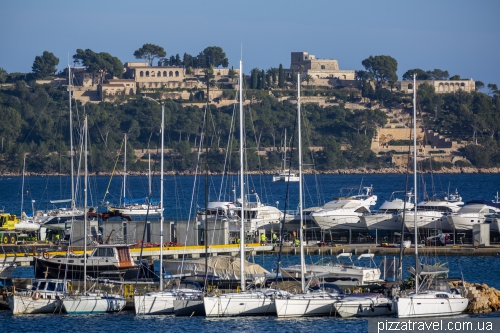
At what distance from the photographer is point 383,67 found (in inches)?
6796

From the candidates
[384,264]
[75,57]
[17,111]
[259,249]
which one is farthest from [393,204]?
[75,57]

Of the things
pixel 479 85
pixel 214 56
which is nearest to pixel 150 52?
pixel 214 56

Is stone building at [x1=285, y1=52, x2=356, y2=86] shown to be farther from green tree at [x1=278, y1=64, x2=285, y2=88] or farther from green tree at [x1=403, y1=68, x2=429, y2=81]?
green tree at [x1=403, y1=68, x2=429, y2=81]

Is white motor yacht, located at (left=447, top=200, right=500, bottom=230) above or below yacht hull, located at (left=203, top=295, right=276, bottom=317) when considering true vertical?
above

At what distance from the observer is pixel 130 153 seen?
5212 inches

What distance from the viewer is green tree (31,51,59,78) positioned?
167688 mm

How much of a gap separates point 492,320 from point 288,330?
4958 mm

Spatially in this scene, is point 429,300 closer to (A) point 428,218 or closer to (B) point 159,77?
(A) point 428,218

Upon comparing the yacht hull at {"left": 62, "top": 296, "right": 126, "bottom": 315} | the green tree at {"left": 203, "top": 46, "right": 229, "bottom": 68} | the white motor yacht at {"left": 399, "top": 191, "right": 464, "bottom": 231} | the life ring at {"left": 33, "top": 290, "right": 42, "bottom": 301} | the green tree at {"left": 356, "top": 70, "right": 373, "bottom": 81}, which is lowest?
the yacht hull at {"left": 62, "top": 296, "right": 126, "bottom": 315}

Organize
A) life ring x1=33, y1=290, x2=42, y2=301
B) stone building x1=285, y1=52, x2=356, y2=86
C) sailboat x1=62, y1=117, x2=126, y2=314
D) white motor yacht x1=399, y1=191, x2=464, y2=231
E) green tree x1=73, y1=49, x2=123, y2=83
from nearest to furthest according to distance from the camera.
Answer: sailboat x1=62, y1=117, x2=126, y2=314 → life ring x1=33, y1=290, x2=42, y2=301 → white motor yacht x1=399, y1=191, x2=464, y2=231 → green tree x1=73, y1=49, x2=123, y2=83 → stone building x1=285, y1=52, x2=356, y2=86

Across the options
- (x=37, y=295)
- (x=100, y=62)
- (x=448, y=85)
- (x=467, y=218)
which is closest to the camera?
(x=37, y=295)

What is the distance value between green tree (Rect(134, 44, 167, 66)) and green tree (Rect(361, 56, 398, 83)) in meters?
31.4

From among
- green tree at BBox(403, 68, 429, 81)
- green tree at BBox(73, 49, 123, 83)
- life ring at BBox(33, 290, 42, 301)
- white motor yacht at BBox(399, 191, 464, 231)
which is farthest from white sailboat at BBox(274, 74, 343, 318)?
green tree at BBox(403, 68, 429, 81)

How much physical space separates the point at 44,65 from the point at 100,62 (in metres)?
12.0
